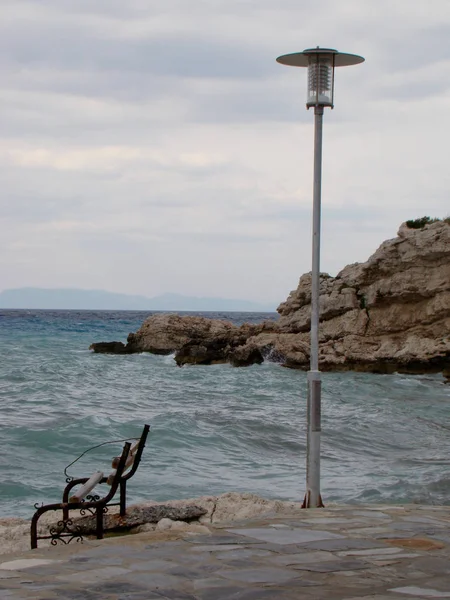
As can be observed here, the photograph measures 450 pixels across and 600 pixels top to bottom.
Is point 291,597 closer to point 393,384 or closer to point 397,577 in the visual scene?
point 397,577

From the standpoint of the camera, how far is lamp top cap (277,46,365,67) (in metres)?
8.96

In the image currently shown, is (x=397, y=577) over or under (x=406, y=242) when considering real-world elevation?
under

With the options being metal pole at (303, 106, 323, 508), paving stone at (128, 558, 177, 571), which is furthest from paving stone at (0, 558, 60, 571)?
metal pole at (303, 106, 323, 508)

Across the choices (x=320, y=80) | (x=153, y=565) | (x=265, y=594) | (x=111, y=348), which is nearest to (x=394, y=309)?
(x=111, y=348)

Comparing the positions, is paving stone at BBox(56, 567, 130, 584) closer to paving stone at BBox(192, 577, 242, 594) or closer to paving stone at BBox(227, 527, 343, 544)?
paving stone at BBox(192, 577, 242, 594)

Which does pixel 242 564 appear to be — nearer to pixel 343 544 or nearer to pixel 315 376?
pixel 343 544

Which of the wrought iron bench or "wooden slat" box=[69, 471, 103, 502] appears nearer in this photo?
the wrought iron bench

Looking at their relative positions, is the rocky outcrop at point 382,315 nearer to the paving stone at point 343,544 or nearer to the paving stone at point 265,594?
the paving stone at point 343,544

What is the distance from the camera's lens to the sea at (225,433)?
12.7 metres

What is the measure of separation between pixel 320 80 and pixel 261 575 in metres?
5.50

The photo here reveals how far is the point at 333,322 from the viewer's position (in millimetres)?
33125

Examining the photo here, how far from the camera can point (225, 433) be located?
714 inches

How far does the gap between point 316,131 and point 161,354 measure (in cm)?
3245

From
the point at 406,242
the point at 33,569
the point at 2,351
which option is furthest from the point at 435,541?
the point at 2,351
